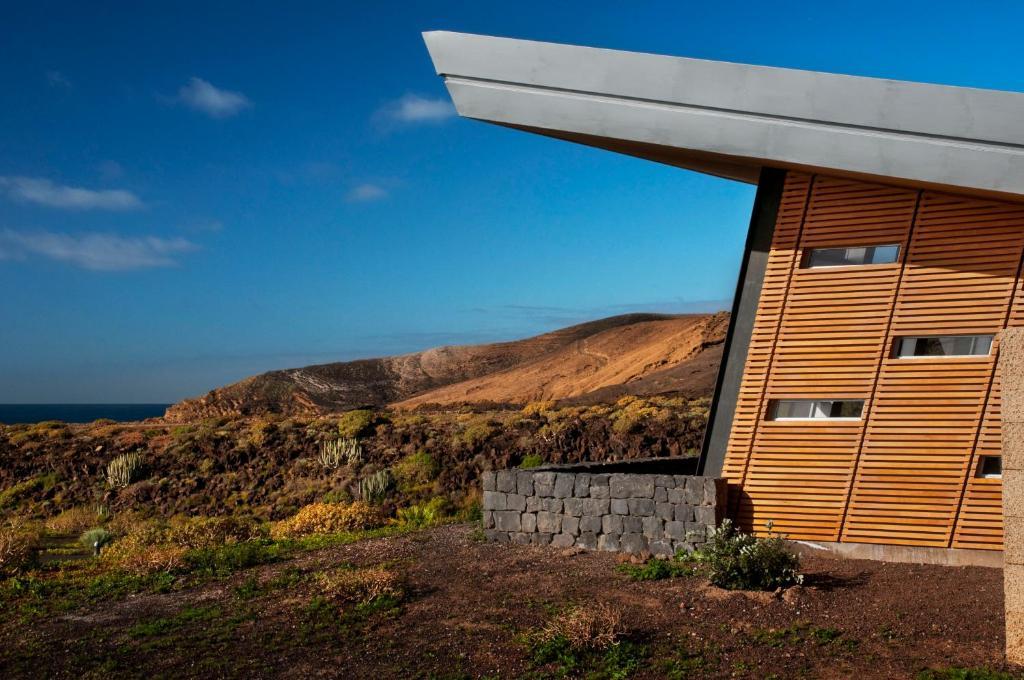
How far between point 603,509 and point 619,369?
33.9 metres

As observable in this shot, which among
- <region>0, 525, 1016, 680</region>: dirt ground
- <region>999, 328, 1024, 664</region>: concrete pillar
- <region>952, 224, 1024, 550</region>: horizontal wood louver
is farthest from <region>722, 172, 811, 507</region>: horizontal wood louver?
<region>999, 328, 1024, 664</region>: concrete pillar

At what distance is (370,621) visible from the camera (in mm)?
9664

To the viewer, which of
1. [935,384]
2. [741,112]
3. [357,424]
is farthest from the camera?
[357,424]

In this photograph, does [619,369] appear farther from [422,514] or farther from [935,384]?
[935,384]

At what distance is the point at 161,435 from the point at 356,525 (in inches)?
746

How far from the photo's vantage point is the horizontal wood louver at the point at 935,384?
35.7ft

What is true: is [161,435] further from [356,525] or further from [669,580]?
[669,580]

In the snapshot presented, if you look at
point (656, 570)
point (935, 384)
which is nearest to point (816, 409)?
point (935, 384)

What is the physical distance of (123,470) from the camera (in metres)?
26.8

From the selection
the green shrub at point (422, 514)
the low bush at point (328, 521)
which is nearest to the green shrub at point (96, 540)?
the low bush at point (328, 521)

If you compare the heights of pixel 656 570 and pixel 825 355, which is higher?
pixel 825 355

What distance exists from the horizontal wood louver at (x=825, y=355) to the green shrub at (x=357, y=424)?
763 inches

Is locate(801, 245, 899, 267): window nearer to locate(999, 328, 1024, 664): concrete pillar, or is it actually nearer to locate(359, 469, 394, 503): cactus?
locate(999, 328, 1024, 664): concrete pillar

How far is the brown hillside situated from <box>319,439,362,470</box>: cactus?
13428 millimetres
